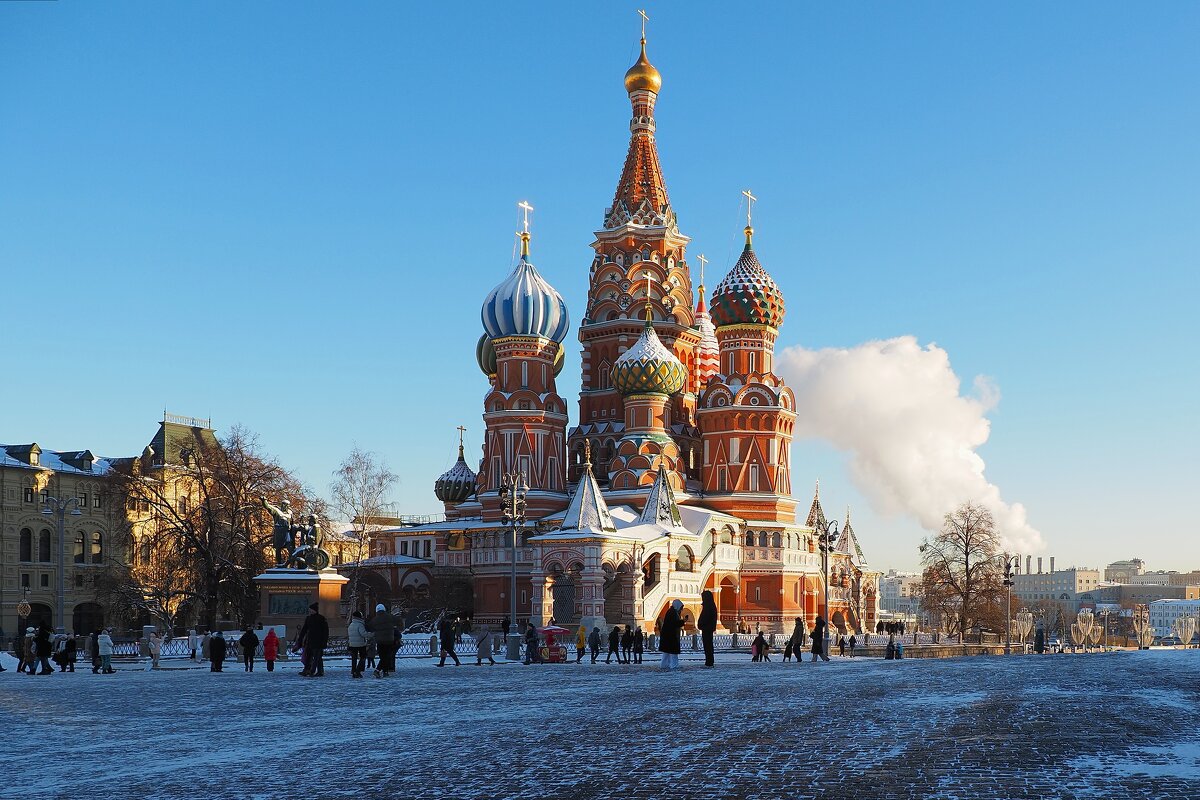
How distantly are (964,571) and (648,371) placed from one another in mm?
19627

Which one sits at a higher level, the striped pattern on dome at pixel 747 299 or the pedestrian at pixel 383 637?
the striped pattern on dome at pixel 747 299

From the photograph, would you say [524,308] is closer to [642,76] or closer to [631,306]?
[631,306]

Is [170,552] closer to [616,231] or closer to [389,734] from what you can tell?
[616,231]

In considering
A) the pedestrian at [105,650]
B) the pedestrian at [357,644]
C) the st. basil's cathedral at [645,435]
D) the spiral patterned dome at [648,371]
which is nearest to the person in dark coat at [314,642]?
the pedestrian at [357,644]

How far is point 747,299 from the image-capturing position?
68.4m

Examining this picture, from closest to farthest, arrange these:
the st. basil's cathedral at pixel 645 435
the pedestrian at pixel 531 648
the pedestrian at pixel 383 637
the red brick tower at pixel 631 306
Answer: the pedestrian at pixel 383 637
the pedestrian at pixel 531 648
the st. basil's cathedral at pixel 645 435
the red brick tower at pixel 631 306

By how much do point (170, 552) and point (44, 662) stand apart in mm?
26058

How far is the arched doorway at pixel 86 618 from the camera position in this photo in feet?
234

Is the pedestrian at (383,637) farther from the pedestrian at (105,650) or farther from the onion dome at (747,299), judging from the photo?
the onion dome at (747,299)

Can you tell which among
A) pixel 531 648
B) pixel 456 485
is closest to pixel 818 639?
pixel 531 648

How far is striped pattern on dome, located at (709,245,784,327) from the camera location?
68.4m

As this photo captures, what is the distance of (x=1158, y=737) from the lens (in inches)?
476

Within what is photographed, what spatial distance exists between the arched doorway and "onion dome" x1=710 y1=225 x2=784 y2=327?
123 feet

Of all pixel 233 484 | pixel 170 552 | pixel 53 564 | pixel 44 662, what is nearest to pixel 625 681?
pixel 44 662
